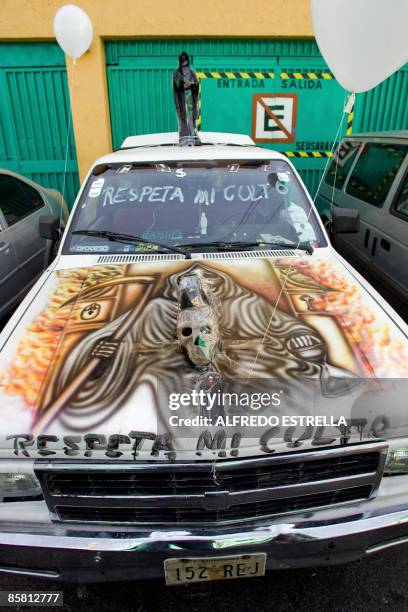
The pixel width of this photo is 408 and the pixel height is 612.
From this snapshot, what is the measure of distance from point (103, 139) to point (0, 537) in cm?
663

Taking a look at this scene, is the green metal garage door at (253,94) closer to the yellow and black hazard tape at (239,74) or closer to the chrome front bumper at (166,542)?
the yellow and black hazard tape at (239,74)

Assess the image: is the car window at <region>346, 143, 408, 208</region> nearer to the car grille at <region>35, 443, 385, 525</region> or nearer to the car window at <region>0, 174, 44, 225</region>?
the car grille at <region>35, 443, 385, 525</region>

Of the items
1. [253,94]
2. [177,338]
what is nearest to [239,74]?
[253,94]

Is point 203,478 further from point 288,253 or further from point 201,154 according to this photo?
point 201,154

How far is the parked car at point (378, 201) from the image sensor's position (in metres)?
4.11

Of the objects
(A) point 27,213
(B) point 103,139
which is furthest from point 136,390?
(B) point 103,139

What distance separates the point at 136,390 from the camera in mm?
1748

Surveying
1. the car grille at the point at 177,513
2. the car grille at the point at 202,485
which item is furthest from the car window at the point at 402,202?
the car grille at the point at 177,513

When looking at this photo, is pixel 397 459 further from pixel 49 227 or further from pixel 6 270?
pixel 6 270

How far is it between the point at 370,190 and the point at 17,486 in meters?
4.34

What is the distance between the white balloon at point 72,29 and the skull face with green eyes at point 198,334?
19.0ft

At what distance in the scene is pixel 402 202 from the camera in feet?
13.7

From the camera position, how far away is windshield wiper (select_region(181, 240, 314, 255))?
9.39 ft

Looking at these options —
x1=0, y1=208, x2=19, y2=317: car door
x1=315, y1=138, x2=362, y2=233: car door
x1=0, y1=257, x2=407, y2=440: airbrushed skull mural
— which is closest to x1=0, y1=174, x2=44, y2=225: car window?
x1=0, y1=208, x2=19, y2=317: car door
